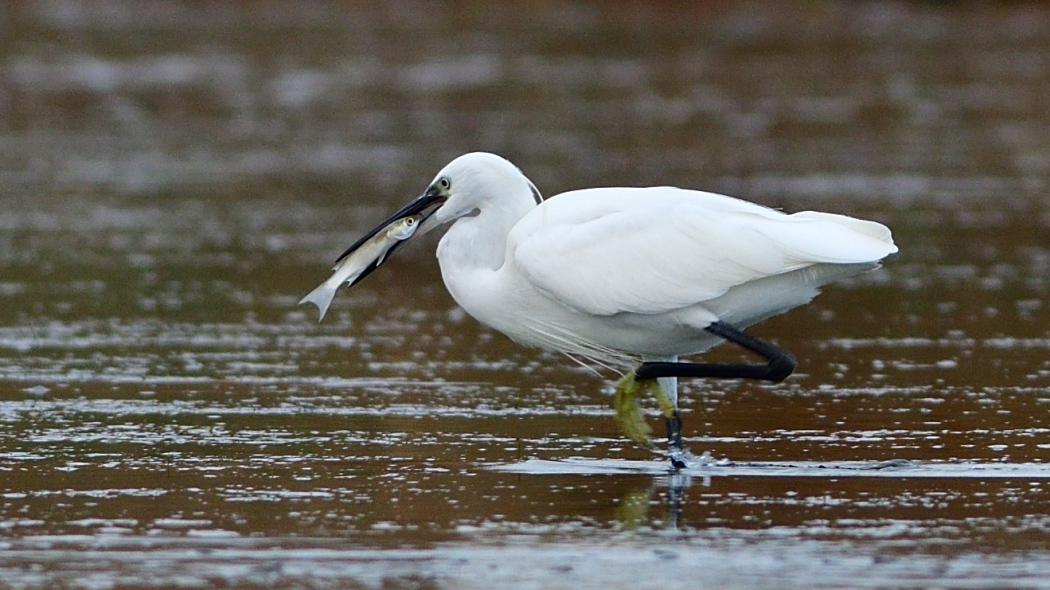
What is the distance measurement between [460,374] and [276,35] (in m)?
28.2

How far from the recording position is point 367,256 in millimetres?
9008

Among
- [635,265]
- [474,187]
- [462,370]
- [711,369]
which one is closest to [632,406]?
[711,369]

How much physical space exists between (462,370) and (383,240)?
6.26 feet

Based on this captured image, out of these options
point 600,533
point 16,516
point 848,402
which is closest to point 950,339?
point 848,402

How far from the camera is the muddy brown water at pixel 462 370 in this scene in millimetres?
6816

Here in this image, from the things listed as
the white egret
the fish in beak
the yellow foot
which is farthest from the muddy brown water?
the fish in beak

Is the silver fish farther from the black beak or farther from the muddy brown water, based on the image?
the muddy brown water

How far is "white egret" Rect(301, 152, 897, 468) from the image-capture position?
8.26m

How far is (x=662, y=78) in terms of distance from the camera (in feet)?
98.0

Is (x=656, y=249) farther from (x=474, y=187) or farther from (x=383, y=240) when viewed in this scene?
(x=383, y=240)

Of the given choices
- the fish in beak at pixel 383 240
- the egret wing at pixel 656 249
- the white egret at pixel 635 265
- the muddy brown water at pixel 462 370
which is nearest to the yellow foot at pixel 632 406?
the white egret at pixel 635 265

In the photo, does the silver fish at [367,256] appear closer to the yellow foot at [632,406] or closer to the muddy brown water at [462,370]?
the muddy brown water at [462,370]

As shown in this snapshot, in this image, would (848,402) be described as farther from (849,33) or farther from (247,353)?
(849,33)

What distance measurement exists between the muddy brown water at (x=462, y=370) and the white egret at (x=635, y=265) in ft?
1.48
